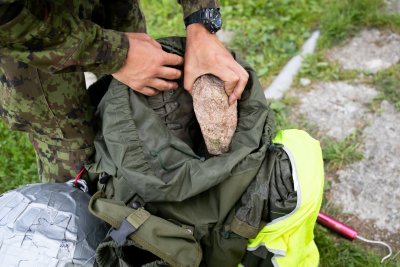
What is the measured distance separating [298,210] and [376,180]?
1.31 m

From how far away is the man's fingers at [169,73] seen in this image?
2.00 m

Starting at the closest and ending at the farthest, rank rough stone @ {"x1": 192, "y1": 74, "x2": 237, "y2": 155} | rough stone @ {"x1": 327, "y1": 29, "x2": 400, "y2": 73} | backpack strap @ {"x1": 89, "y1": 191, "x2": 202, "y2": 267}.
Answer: backpack strap @ {"x1": 89, "y1": 191, "x2": 202, "y2": 267}, rough stone @ {"x1": 192, "y1": 74, "x2": 237, "y2": 155}, rough stone @ {"x1": 327, "y1": 29, "x2": 400, "y2": 73}

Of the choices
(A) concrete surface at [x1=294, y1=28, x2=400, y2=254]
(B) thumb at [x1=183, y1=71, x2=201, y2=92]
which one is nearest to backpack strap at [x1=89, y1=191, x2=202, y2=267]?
(B) thumb at [x1=183, y1=71, x2=201, y2=92]

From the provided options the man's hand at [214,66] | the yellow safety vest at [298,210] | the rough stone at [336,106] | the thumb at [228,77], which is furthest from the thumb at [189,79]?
the rough stone at [336,106]

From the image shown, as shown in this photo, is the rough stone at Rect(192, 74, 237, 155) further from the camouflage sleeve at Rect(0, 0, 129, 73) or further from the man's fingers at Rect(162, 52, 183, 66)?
the camouflage sleeve at Rect(0, 0, 129, 73)

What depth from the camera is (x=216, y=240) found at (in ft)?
6.59

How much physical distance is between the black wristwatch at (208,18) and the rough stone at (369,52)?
6.17 feet

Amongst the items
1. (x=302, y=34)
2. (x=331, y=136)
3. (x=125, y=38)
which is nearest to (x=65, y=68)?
(x=125, y=38)

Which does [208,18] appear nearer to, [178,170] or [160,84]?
[160,84]

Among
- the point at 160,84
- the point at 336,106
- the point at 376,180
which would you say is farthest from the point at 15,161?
the point at 376,180

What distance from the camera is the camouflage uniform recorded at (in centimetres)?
164

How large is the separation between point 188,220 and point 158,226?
0.51ft

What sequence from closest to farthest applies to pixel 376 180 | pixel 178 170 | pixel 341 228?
pixel 178 170 < pixel 341 228 < pixel 376 180

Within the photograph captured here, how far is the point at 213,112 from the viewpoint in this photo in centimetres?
203
